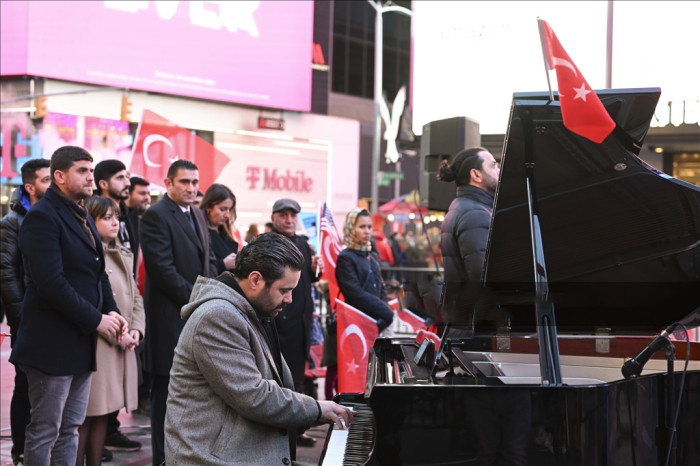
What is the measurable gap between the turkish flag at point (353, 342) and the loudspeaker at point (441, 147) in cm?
266

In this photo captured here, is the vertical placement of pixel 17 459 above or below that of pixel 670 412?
below

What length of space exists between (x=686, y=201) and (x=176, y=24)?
83.3 ft

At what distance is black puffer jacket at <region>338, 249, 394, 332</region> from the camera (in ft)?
25.3

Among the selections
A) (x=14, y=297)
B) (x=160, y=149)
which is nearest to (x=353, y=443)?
(x=14, y=297)

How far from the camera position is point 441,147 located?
10.4 metres

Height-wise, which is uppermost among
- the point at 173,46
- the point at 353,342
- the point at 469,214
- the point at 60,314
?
the point at 173,46

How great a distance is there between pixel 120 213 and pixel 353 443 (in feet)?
13.8

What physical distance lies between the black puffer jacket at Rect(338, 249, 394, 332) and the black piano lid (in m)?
3.11

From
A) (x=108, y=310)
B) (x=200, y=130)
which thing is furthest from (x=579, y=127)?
(x=200, y=130)

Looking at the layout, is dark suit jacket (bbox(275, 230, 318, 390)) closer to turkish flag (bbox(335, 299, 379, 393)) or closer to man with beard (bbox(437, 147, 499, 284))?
turkish flag (bbox(335, 299, 379, 393))

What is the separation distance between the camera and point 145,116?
29.5 ft

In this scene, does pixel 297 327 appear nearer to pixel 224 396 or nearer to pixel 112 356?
pixel 112 356

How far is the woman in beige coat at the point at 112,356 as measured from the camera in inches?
217

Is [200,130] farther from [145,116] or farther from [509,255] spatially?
[509,255]
